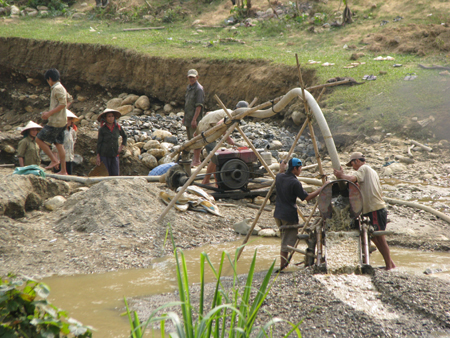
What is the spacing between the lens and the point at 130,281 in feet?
17.5

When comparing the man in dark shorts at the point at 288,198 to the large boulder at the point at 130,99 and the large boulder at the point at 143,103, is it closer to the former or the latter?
the large boulder at the point at 143,103

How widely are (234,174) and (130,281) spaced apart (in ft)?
11.3

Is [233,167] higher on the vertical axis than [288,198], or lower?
higher

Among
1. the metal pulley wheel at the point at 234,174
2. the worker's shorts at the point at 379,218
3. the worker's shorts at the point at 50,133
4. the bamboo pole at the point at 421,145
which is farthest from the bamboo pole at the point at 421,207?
the worker's shorts at the point at 50,133

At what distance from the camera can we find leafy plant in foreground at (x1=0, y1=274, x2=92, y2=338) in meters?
2.24

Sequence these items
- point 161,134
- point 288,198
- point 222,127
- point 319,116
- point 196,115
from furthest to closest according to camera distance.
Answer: point 161,134
point 196,115
point 222,127
point 288,198
point 319,116

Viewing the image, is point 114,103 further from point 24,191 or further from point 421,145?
point 421,145

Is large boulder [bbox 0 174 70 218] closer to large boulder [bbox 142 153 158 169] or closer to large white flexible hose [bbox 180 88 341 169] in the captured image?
large white flexible hose [bbox 180 88 341 169]

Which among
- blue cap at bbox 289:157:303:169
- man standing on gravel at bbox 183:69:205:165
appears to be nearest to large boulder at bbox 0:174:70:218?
man standing on gravel at bbox 183:69:205:165

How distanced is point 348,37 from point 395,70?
3.74 metres

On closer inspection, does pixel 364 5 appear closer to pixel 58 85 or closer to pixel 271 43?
pixel 271 43

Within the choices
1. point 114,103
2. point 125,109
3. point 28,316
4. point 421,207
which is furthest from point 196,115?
point 28,316

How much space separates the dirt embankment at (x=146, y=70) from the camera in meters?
13.9

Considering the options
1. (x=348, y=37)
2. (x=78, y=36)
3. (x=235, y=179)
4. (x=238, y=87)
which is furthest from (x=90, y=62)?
(x=235, y=179)
